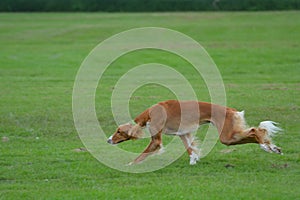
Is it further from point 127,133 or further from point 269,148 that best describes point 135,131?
point 269,148

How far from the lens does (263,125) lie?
1046 centimetres

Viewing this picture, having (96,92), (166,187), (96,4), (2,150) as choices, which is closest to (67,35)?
(96,4)

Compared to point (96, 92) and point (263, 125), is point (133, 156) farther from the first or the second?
point (96, 92)

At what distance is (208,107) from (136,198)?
252cm

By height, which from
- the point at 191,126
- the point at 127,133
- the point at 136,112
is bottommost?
the point at 136,112

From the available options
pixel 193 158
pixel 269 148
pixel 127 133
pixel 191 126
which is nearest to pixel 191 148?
pixel 193 158

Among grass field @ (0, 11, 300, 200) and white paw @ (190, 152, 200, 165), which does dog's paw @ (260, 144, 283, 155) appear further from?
white paw @ (190, 152, 200, 165)

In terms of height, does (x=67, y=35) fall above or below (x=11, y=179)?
below

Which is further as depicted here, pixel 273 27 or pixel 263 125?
pixel 273 27

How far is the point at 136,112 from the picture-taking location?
15812mm

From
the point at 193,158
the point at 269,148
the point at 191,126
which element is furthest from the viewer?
the point at 191,126

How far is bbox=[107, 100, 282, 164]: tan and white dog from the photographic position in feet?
34.5

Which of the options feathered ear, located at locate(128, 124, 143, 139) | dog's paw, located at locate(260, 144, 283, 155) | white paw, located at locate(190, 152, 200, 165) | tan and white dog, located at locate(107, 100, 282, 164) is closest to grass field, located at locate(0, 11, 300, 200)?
white paw, located at locate(190, 152, 200, 165)

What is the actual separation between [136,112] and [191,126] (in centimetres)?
483
